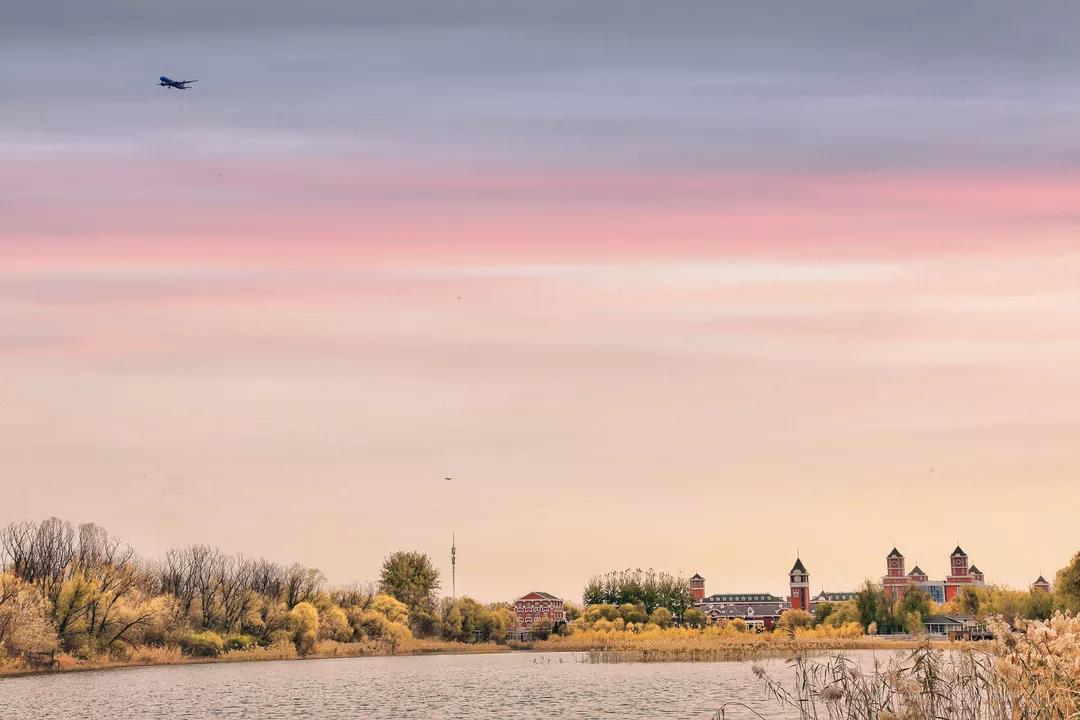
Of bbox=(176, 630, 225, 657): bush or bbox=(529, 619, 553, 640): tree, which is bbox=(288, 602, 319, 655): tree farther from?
bbox=(529, 619, 553, 640): tree

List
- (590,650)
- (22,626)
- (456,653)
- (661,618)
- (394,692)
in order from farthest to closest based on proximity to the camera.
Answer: (661,618) < (456,653) < (590,650) < (22,626) < (394,692)

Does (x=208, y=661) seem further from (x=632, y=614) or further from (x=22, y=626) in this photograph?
(x=632, y=614)

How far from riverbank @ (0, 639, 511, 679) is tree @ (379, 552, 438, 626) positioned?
9.07 meters

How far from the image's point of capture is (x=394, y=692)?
66312 millimetres

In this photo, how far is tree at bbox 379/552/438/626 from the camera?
511 feet

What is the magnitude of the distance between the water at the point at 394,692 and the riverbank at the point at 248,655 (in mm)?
3551

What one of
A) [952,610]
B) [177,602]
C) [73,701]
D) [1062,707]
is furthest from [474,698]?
[952,610]

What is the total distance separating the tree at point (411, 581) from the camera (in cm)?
15575

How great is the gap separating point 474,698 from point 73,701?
63.8ft

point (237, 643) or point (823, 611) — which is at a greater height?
point (823, 611)

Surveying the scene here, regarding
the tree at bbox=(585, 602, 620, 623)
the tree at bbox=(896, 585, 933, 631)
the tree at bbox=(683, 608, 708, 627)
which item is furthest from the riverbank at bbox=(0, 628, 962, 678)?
the tree at bbox=(896, 585, 933, 631)

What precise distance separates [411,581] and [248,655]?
46.1 m

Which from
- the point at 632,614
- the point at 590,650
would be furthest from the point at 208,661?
the point at 632,614

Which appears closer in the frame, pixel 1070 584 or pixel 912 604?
pixel 1070 584
